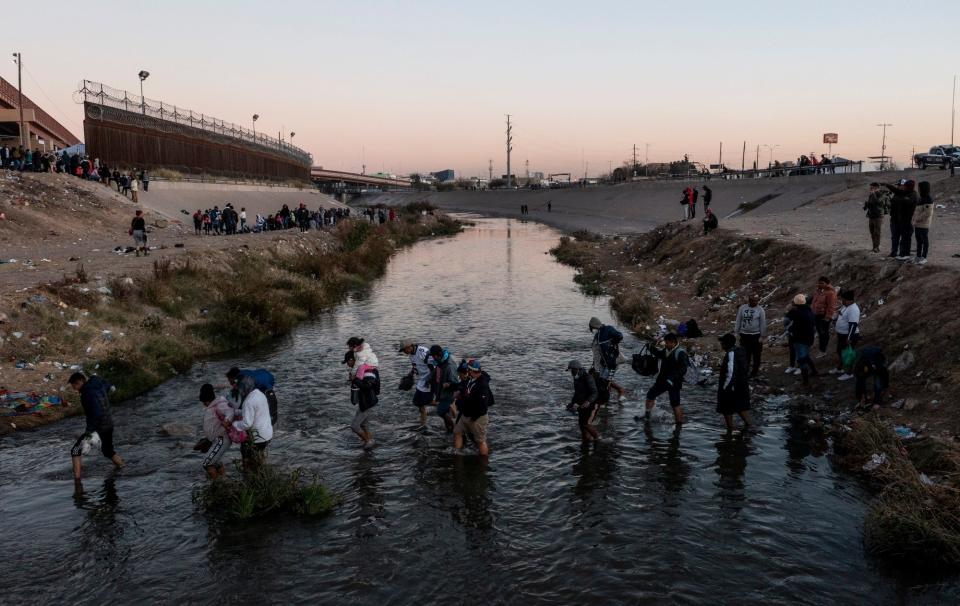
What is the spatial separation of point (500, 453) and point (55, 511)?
22.4ft

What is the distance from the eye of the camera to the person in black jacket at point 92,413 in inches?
400

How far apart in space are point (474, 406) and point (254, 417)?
133 inches

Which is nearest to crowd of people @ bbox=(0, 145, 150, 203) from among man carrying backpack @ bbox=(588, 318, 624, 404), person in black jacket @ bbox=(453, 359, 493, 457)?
person in black jacket @ bbox=(453, 359, 493, 457)

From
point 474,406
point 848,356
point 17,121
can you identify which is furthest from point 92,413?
point 17,121

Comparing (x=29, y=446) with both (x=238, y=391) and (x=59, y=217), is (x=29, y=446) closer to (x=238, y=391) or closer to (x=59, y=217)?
(x=238, y=391)

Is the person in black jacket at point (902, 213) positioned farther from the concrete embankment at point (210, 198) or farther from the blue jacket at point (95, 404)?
A: the concrete embankment at point (210, 198)

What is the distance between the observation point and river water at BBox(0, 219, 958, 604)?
778 centimetres

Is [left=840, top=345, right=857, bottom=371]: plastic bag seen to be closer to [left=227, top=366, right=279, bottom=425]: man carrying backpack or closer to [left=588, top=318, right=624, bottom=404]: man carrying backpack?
[left=588, top=318, right=624, bottom=404]: man carrying backpack

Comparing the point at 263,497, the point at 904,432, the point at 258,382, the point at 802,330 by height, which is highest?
the point at 802,330

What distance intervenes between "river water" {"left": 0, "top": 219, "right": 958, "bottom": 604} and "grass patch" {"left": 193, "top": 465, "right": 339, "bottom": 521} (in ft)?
0.70

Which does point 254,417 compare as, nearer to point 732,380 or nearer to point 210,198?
point 732,380

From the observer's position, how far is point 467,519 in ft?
30.8

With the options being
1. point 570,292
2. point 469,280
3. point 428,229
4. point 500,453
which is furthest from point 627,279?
point 428,229

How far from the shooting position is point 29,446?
40.0 ft
